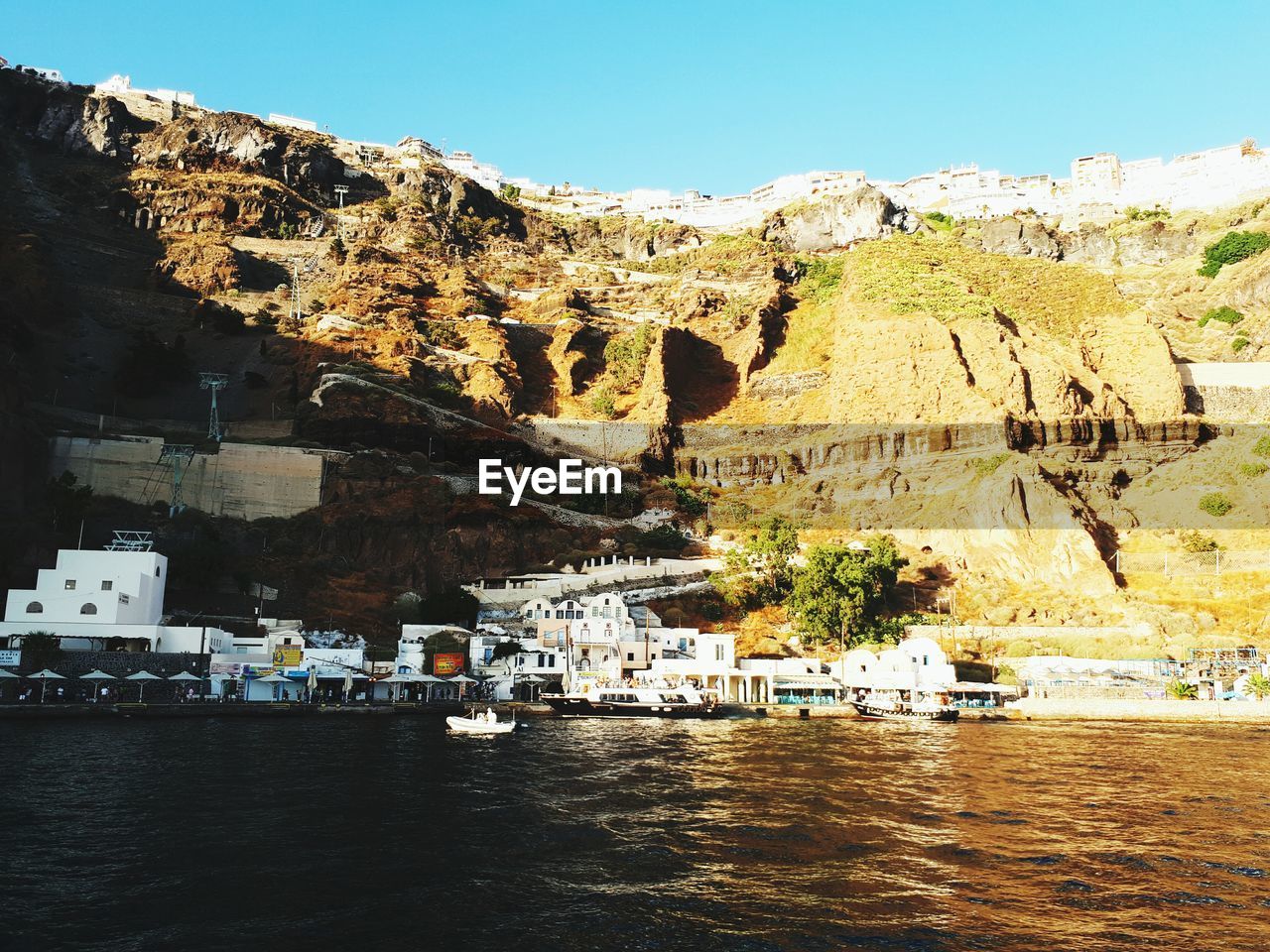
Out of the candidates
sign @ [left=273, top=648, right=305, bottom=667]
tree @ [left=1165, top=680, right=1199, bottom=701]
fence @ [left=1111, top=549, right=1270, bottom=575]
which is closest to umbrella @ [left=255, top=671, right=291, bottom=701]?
sign @ [left=273, top=648, right=305, bottom=667]

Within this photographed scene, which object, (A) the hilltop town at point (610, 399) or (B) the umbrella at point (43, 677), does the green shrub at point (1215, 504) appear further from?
(B) the umbrella at point (43, 677)

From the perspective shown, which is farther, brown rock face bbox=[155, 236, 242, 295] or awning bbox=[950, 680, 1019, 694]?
brown rock face bbox=[155, 236, 242, 295]

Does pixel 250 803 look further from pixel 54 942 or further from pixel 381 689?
pixel 381 689

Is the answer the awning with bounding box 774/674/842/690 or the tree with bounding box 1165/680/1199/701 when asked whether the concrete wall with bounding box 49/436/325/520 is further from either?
the tree with bounding box 1165/680/1199/701

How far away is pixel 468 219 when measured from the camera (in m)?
151

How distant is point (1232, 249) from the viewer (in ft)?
449

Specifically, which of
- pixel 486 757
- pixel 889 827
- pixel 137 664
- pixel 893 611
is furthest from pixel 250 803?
pixel 893 611

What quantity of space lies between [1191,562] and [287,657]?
231 ft

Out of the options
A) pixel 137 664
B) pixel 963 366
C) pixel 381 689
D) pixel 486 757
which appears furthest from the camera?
pixel 963 366

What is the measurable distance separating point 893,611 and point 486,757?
153ft

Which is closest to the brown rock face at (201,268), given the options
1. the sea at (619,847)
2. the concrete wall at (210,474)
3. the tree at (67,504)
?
the concrete wall at (210,474)

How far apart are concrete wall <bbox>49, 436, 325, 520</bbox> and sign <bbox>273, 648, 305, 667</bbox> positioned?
75.0 ft

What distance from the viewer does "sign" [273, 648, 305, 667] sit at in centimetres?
6016

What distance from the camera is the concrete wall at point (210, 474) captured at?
258 feet
